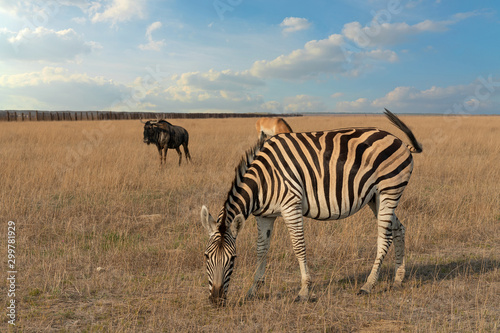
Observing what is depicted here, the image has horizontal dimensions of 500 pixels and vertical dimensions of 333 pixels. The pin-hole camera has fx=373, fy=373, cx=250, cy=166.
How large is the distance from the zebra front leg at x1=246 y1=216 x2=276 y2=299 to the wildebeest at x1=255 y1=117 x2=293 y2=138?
1296 cm

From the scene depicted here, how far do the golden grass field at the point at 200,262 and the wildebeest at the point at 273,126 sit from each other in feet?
25.6

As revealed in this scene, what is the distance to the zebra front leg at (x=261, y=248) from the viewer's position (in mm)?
4574

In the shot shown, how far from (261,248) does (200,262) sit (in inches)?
61.6

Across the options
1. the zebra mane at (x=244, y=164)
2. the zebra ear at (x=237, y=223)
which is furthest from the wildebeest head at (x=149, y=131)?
the zebra ear at (x=237, y=223)

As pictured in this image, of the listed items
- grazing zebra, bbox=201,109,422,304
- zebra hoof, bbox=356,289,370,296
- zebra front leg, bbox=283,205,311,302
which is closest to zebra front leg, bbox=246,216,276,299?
grazing zebra, bbox=201,109,422,304

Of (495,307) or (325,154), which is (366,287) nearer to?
(495,307)

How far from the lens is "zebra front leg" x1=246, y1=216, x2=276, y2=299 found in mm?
4574

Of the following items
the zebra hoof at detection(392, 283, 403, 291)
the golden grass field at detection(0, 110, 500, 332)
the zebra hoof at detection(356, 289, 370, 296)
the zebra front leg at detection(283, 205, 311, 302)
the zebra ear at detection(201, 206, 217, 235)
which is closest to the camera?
the zebra ear at detection(201, 206, 217, 235)

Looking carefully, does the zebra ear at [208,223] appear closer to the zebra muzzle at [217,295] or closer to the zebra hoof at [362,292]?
the zebra muzzle at [217,295]

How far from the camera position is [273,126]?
18500 millimetres

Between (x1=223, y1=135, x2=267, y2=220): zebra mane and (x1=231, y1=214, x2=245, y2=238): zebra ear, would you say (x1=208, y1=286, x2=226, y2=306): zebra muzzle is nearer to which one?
(x1=231, y1=214, x2=245, y2=238): zebra ear

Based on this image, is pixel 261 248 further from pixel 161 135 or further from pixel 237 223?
pixel 161 135

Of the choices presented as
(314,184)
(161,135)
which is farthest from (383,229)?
(161,135)

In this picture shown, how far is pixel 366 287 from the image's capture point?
15.5 feet
